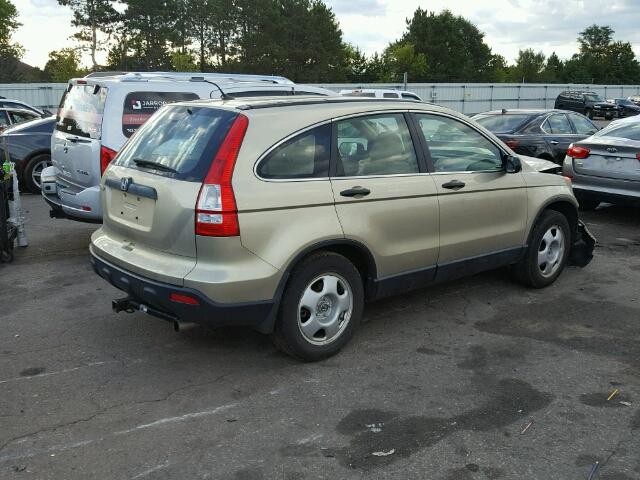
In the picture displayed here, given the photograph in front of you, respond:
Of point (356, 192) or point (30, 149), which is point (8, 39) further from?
point (356, 192)

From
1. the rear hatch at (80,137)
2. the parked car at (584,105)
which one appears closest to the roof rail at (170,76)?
the rear hatch at (80,137)

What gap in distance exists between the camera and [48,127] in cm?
1186

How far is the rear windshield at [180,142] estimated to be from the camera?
4.10m

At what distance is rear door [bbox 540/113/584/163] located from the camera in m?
11.5

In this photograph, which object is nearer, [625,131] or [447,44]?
[625,131]

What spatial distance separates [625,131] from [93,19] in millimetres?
57955

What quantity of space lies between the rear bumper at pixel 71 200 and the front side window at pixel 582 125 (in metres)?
8.84

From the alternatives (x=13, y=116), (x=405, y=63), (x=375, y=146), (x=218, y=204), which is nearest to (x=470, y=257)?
(x=375, y=146)

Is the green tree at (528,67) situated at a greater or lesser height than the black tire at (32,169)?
greater

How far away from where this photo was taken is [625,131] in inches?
361

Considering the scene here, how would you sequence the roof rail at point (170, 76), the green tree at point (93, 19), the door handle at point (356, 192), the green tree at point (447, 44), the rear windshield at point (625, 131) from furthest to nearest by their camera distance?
the green tree at point (447, 44)
the green tree at point (93, 19)
the rear windshield at point (625, 131)
the roof rail at point (170, 76)
the door handle at point (356, 192)

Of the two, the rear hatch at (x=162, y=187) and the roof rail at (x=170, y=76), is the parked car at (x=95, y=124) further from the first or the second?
the rear hatch at (x=162, y=187)

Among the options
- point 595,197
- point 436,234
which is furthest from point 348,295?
point 595,197

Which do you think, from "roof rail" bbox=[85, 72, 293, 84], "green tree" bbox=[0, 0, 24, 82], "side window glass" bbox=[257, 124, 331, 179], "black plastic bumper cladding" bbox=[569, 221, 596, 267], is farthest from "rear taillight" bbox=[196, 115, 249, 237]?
"green tree" bbox=[0, 0, 24, 82]
